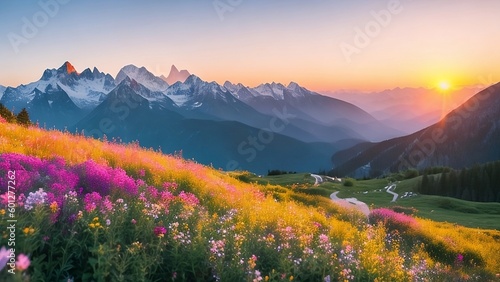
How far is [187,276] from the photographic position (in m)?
5.95

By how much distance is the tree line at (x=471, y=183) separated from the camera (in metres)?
78.1

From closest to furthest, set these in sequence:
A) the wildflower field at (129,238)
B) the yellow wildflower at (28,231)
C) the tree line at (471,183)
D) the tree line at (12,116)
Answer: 1. the yellow wildflower at (28,231)
2. the wildflower field at (129,238)
3. the tree line at (12,116)
4. the tree line at (471,183)

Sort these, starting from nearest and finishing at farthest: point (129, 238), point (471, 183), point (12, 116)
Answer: point (129, 238) → point (12, 116) → point (471, 183)

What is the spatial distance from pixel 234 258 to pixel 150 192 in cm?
440

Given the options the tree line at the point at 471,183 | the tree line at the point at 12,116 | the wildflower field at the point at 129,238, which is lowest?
the tree line at the point at 471,183

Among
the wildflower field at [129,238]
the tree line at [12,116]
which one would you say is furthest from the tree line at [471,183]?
the wildflower field at [129,238]

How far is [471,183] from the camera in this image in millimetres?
86062

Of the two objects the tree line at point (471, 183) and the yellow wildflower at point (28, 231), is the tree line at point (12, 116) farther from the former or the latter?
the tree line at point (471, 183)

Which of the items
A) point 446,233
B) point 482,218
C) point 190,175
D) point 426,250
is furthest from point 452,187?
point 190,175

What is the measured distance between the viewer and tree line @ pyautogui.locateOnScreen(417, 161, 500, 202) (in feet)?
256

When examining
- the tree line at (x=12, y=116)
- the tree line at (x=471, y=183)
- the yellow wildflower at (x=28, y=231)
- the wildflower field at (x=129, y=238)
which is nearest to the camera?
the yellow wildflower at (x=28, y=231)

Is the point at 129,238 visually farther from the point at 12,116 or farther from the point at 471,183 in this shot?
the point at 471,183

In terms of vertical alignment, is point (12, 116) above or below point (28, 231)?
above

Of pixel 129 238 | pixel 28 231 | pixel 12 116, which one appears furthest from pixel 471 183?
pixel 28 231
